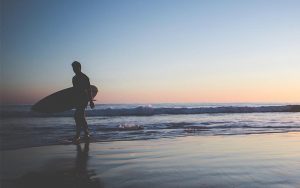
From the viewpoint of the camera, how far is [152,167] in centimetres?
497

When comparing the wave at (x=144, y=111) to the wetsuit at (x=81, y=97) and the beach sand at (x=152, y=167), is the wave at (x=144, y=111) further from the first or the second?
the beach sand at (x=152, y=167)

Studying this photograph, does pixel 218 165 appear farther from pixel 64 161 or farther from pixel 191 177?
pixel 64 161

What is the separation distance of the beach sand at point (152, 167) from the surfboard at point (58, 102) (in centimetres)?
440

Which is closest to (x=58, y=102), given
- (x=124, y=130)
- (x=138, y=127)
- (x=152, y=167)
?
(x=124, y=130)

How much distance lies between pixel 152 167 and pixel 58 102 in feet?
25.5

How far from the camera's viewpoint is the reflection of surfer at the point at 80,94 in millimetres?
9359

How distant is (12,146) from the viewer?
25.4ft

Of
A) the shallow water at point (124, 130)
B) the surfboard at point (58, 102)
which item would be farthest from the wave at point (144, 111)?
the surfboard at point (58, 102)

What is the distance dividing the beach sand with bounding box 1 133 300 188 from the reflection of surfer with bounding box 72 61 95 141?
204 centimetres

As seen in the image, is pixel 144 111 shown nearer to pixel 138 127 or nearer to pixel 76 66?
pixel 138 127

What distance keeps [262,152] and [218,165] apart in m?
1.87

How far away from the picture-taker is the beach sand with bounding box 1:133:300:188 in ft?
13.0

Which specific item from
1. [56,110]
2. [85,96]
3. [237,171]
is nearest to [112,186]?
[237,171]

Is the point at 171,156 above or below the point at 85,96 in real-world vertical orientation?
below
